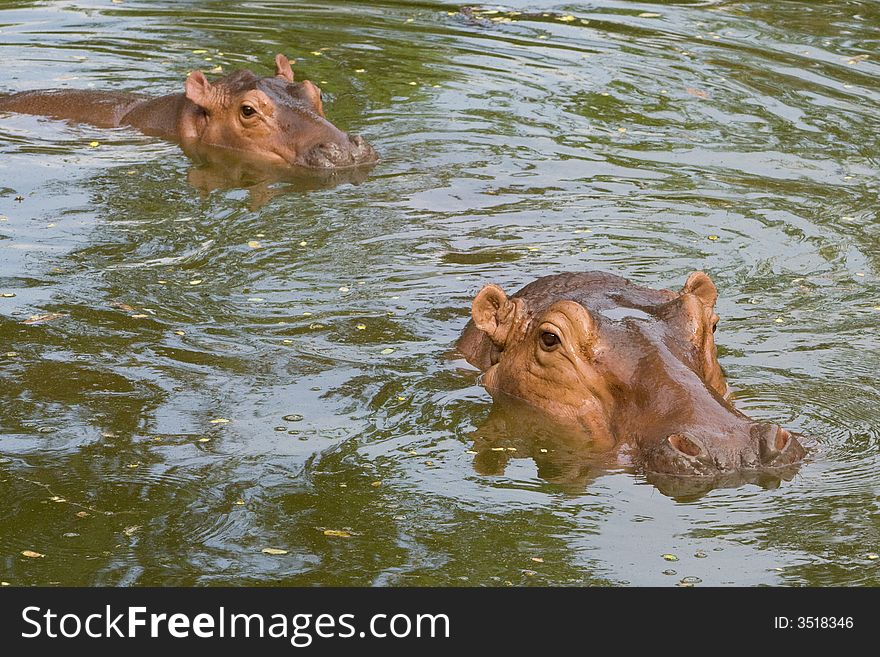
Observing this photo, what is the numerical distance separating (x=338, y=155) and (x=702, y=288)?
6308 mm

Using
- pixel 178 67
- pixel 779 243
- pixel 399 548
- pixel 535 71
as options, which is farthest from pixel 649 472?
pixel 178 67

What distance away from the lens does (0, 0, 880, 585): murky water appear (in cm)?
747

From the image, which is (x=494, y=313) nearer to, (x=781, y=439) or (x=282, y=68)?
(x=781, y=439)

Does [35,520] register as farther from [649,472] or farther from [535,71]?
[535,71]

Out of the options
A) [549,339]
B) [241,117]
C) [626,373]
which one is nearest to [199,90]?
[241,117]

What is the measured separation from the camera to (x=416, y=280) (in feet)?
37.5

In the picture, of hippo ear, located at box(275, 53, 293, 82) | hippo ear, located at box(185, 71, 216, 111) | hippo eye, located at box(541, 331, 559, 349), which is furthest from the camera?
hippo ear, located at box(275, 53, 293, 82)

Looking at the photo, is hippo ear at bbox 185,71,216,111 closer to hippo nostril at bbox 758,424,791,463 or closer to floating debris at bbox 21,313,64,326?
floating debris at bbox 21,313,64,326

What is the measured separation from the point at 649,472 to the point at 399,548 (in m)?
1.27

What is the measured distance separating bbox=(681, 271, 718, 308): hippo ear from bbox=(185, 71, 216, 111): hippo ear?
7.79 metres

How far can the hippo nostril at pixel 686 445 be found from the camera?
7398 mm

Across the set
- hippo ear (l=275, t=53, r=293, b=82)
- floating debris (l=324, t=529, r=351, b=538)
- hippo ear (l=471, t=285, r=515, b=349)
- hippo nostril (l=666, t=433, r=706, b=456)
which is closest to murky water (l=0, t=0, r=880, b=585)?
floating debris (l=324, t=529, r=351, b=538)

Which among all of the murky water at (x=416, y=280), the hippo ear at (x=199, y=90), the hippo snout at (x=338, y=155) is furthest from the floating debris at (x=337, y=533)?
the hippo ear at (x=199, y=90)

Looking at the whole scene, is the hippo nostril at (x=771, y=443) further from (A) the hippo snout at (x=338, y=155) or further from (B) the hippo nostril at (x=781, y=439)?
(A) the hippo snout at (x=338, y=155)
